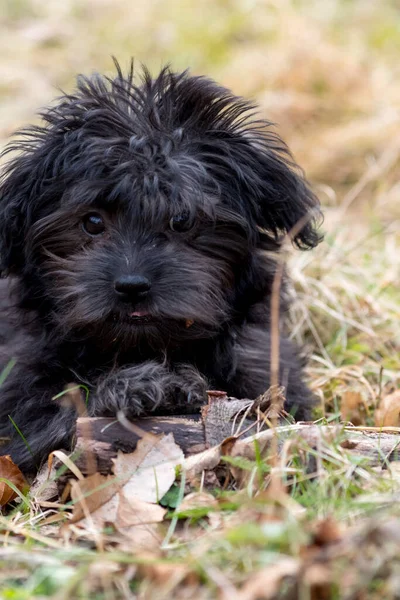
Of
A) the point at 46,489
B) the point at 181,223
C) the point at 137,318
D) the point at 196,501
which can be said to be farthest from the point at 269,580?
the point at 181,223

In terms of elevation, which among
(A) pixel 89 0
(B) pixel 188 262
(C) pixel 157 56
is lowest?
(B) pixel 188 262

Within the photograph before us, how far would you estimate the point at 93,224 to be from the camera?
11.6 ft

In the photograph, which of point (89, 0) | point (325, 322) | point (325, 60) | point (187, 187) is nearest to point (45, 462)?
point (187, 187)

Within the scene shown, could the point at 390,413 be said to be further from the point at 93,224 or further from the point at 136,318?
the point at 93,224

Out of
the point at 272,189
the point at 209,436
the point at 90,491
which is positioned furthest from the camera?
the point at 272,189

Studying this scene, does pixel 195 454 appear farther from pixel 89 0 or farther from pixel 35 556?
pixel 89 0

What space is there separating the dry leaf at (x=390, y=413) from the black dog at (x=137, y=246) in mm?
632

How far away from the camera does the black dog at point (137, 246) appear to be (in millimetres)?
3371

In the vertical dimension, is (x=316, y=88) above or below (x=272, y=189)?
above


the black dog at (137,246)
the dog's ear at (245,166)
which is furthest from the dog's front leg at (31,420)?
the dog's ear at (245,166)

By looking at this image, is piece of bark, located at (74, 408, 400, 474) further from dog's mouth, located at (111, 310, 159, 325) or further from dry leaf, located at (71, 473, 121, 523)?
dog's mouth, located at (111, 310, 159, 325)

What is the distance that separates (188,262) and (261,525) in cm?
150

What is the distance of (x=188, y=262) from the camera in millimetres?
3465

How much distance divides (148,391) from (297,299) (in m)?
2.33
